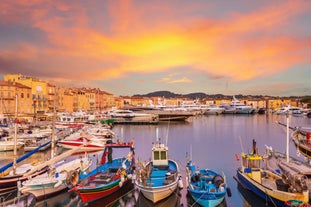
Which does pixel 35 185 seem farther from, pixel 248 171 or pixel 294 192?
pixel 294 192

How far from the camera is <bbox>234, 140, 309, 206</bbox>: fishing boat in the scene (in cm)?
1334

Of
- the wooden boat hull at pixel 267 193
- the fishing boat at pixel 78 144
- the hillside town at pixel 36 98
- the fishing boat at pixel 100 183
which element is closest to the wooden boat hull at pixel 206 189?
the wooden boat hull at pixel 267 193

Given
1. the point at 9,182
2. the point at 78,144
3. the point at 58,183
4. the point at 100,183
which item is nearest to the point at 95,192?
the point at 100,183

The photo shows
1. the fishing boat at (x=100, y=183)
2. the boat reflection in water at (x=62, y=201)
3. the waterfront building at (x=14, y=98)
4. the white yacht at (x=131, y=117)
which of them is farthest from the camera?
the white yacht at (x=131, y=117)

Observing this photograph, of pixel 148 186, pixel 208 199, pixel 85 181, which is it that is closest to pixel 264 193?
pixel 208 199

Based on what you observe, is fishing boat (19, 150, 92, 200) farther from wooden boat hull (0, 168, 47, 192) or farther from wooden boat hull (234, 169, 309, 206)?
wooden boat hull (234, 169, 309, 206)

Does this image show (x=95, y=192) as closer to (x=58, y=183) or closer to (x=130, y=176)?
(x=58, y=183)

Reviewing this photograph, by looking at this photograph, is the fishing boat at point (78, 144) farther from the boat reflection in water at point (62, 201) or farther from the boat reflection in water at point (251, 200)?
the boat reflection in water at point (251, 200)

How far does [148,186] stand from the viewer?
14.9 m

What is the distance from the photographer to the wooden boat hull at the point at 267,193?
1327 centimetres

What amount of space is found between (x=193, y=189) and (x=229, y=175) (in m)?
8.42

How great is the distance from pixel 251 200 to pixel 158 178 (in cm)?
604

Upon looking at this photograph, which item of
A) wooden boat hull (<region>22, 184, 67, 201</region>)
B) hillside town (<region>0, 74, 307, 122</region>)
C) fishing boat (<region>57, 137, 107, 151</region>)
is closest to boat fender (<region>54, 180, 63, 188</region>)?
wooden boat hull (<region>22, 184, 67, 201</region>)

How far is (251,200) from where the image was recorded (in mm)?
16562
